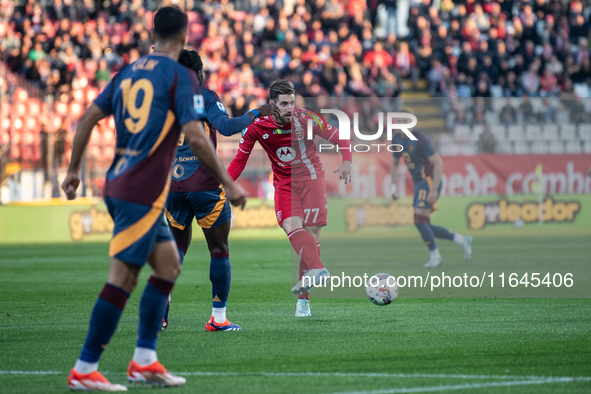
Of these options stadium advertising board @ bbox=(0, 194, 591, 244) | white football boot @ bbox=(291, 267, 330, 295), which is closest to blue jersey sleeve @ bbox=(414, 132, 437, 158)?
white football boot @ bbox=(291, 267, 330, 295)

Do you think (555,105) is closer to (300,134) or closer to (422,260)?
(422,260)

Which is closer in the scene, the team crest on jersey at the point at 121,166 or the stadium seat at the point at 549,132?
the team crest on jersey at the point at 121,166

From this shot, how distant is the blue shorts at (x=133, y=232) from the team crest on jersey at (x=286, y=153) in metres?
3.25

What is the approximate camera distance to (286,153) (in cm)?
763

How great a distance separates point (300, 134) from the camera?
25.3ft

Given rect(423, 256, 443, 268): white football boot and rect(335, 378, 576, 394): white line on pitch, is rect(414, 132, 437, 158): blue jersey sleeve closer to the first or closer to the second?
rect(423, 256, 443, 268): white football boot

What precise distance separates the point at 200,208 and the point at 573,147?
1671 cm

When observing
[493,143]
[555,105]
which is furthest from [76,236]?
[555,105]

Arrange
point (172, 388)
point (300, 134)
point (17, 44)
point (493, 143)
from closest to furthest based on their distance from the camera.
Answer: point (172, 388)
point (300, 134)
point (493, 143)
point (17, 44)

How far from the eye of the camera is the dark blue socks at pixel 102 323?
14.3ft

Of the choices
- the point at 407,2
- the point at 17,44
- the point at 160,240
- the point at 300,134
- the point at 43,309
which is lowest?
the point at 43,309

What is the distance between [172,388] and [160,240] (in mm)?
842

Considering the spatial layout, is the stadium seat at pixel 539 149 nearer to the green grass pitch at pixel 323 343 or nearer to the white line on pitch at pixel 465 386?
the green grass pitch at pixel 323 343

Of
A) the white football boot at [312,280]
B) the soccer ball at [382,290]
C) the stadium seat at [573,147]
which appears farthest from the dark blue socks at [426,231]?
the stadium seat at [573,147]
